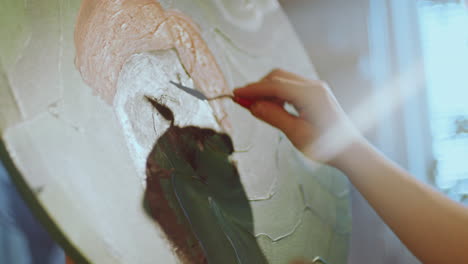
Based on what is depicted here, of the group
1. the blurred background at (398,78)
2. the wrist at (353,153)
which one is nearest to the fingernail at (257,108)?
the wrist at (353,153)

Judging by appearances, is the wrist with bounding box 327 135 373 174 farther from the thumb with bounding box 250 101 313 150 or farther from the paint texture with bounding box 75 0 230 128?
the paint texture with bounding box 75 0 230 128

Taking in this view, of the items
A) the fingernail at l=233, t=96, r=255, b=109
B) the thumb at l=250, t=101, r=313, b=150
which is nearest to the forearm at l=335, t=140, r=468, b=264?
the thumb at l=250, t=101, r=313, b=150

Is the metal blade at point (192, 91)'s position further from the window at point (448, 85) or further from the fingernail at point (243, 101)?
the window at point (448, 85)

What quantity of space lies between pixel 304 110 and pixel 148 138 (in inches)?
12.5

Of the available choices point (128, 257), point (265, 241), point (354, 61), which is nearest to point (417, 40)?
point (354, 61)

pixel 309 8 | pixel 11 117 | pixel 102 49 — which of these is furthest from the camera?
pixel 309 8

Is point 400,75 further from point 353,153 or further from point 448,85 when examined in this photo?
point 353,153

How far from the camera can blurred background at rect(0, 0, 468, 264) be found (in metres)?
1.20

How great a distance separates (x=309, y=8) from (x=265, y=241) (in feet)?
2.72

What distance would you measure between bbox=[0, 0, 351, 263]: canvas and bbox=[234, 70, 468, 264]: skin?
9 centimetres

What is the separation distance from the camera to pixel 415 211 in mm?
609

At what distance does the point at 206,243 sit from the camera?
51 centimetres

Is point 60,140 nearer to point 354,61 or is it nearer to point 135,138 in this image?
point 135,138

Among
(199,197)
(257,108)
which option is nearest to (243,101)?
(257,108)
